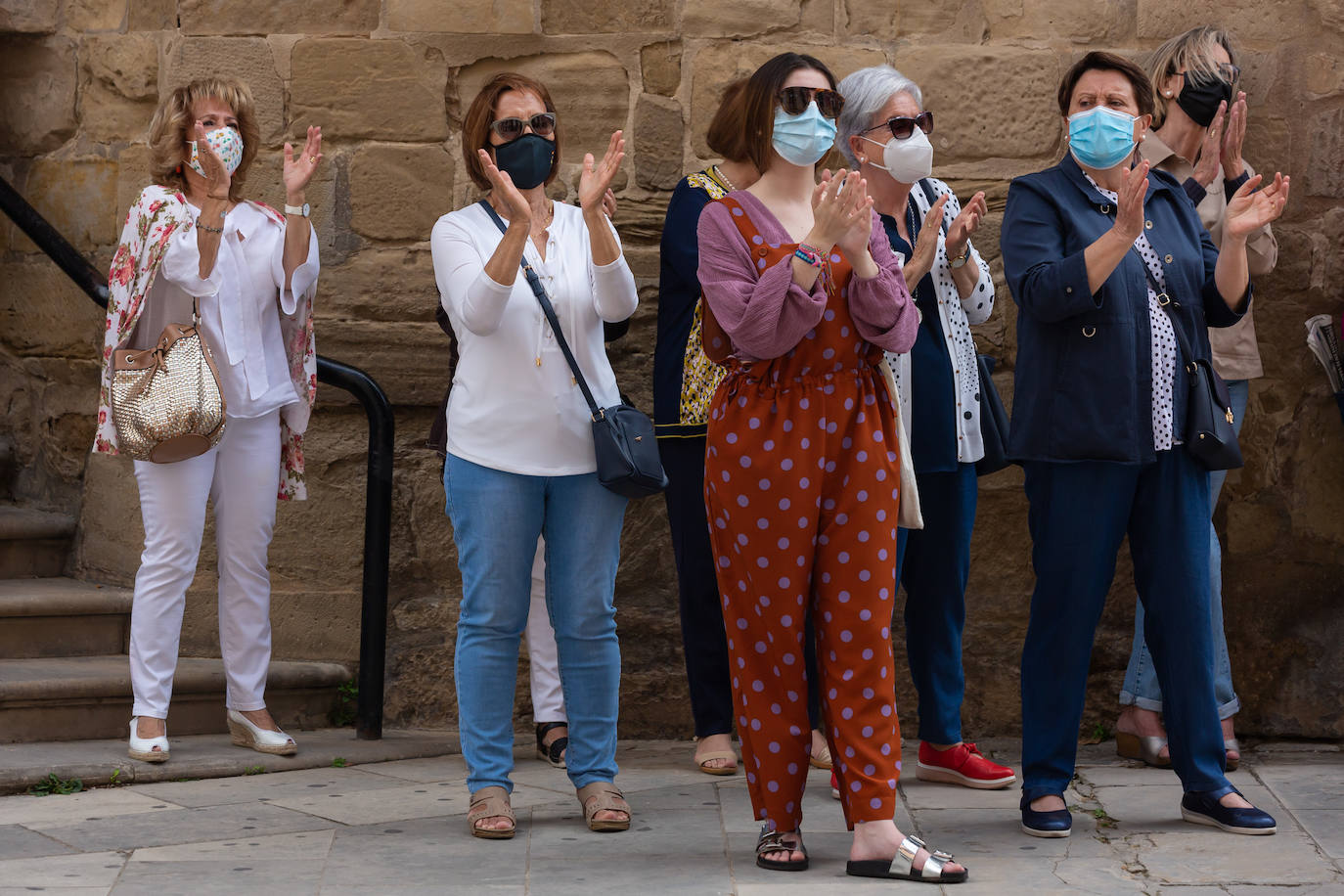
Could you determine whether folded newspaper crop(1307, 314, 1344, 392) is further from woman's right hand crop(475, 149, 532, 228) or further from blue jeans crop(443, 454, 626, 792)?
woman's right hand crop(475, 149, 532, 228)

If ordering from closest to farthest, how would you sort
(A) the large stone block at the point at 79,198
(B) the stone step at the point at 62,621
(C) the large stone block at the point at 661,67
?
1. (B) the stone step at the point at 62,621
2. (C) the large stone block at the point at 661,67
3. (A) the large stone block at the point at 79,198

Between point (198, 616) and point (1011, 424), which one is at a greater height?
point (1011, 424)

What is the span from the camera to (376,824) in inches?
151

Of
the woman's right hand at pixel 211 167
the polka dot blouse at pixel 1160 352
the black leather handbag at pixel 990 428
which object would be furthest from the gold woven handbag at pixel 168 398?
the polka dot blouse at pixel 1160 352

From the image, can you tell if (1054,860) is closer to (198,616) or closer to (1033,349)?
(1033,349)

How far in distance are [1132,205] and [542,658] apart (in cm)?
209

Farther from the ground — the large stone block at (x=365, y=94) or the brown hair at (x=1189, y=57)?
the brown hair at (x=1189, y=57)

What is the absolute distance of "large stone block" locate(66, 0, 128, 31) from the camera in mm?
5176

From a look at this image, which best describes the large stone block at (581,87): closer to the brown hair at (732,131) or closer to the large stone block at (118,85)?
the large stone block at (118,85)

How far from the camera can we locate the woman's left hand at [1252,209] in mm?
3697

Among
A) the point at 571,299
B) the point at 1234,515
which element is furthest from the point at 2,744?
the point at 1234,515

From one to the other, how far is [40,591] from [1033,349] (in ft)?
10.2

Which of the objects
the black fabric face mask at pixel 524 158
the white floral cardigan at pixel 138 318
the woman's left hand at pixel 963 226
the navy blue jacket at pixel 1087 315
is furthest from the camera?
the white floral cardigan at pixel 138 318

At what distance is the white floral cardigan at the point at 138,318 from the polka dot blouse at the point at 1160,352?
2302mm
